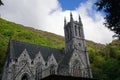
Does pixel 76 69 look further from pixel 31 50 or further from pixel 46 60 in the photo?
Result: pixel 31 50

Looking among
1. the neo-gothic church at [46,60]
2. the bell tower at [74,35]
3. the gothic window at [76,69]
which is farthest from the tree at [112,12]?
the bell tower at [74,35]

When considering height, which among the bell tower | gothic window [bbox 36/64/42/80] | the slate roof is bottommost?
gothic window [bbox 36/64/42/80]

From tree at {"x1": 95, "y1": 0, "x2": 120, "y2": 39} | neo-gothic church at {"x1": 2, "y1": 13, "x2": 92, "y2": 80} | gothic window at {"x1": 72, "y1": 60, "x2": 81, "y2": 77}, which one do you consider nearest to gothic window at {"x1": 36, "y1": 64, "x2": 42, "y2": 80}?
neo-gothic church at {"x1": 2, "y1": 13, "x2": 92, "y2": 80}

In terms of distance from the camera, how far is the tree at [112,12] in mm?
17094

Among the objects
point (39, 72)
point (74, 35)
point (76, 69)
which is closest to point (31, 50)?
point (39, 72)

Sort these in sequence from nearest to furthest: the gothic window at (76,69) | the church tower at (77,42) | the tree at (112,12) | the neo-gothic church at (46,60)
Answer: the tree at (112,12), the neo-gothic church at (46,60), the gothic window at (76,69), the church tower at (77,42)

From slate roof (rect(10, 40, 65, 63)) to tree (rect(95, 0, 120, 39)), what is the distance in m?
31.6

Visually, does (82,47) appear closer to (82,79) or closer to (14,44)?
(14,44)

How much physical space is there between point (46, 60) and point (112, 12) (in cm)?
3629

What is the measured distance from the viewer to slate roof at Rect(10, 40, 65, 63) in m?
47.9

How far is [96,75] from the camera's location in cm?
6300

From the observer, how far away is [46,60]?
52.1 metres

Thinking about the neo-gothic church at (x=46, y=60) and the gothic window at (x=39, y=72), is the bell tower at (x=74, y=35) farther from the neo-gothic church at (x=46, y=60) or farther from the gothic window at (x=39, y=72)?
the gothic window at (x=39, y=72)

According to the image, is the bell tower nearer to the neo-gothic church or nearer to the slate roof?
the neo-gothic church
